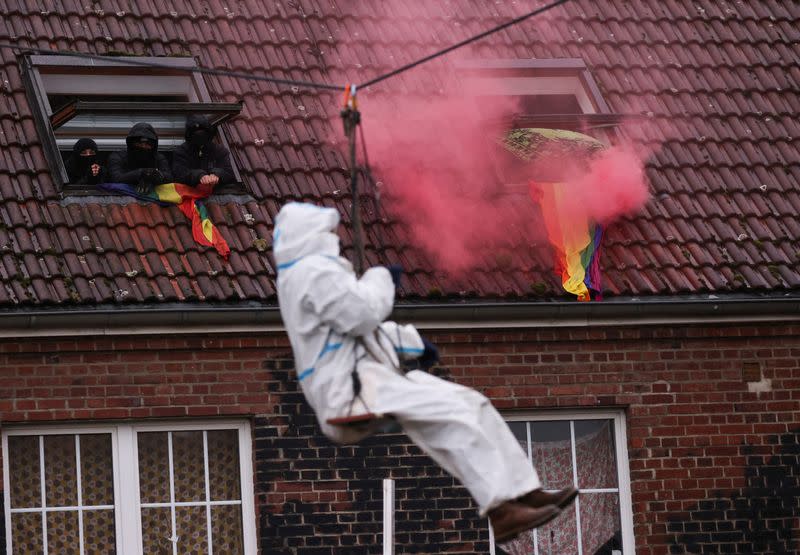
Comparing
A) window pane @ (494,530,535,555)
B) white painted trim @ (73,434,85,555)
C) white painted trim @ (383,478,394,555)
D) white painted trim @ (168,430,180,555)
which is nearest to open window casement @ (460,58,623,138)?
window pane @ (494,530,535,555)

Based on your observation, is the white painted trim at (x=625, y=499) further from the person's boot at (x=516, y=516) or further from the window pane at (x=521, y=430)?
the person's boot at (x=516, y=516)

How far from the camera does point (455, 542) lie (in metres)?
13.4

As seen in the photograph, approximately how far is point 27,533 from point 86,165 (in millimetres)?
2742

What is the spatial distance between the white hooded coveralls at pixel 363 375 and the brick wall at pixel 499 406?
374 cm

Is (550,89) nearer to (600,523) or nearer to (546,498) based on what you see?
(600,523)

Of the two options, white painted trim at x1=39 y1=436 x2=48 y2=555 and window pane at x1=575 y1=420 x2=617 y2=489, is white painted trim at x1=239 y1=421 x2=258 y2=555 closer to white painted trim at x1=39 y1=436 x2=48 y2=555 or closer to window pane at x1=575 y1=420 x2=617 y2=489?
white painted trim at x1=39 y1=436 x2=48 y2=555

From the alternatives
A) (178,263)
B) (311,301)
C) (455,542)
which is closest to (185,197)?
(178,263)

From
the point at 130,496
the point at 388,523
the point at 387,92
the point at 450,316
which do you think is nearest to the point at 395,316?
the point at 450,316

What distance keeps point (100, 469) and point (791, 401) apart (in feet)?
17.0

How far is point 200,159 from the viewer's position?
13695mm

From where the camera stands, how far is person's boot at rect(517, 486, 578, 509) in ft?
30.4

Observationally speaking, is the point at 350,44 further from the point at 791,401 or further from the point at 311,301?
the point at 311,301

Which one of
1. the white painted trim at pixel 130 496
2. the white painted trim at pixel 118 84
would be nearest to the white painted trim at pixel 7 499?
the white painted trim at pixel 130 496

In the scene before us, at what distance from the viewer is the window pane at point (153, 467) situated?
1305cm
